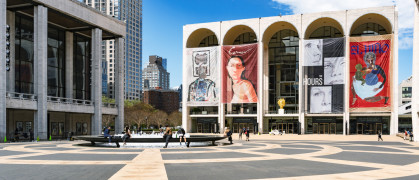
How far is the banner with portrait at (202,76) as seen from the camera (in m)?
81.6

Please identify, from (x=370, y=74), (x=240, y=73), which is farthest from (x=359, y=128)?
(x=240, y=73)

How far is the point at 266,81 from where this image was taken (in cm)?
8188

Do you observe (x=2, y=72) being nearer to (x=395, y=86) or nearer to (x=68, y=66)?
(x=68, y=66)

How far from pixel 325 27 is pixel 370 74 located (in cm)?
1550

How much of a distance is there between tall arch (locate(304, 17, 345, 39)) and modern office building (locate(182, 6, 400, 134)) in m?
0.20

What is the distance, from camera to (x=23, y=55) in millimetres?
49031

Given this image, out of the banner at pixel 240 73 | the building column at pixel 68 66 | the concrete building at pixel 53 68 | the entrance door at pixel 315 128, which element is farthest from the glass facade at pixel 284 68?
the building column at pixel 68 66

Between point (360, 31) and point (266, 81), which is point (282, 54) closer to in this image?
point (266, 81)

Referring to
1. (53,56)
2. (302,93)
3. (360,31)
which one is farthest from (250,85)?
(53,56)

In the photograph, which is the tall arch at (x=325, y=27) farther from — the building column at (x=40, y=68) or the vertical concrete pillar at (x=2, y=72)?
the vertical concrete pillar at (x=2, y=72)

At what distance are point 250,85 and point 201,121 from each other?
14.9m

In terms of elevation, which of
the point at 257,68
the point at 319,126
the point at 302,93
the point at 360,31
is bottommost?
the point at 319,126

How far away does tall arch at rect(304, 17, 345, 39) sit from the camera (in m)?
76.2

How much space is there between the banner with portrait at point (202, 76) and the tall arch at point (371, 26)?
2888cm
